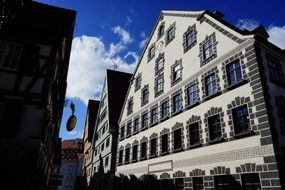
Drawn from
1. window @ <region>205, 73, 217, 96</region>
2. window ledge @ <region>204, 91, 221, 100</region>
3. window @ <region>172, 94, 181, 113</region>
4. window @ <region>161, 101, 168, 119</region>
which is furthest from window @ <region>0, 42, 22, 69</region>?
window @ <region>161, 101, 168, 119</region>

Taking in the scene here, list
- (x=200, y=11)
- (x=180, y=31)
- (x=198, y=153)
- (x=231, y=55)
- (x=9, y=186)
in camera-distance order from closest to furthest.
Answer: (x=9, y=186) < (x=231, y=55) < (x=198, y=153) < (x=200, y=11) < (x=180, y=31)

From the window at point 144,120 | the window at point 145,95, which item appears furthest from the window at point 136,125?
the window at point 145,95

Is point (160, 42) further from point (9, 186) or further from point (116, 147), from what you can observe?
point (9, 186)

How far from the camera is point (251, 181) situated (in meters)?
11.1

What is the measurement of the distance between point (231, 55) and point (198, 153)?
19.7 ft

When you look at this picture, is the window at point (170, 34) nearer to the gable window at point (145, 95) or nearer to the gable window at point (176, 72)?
the gable window at point (176, 72)

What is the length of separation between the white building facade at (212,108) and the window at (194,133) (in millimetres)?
63

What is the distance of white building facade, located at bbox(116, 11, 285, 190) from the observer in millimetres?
11164

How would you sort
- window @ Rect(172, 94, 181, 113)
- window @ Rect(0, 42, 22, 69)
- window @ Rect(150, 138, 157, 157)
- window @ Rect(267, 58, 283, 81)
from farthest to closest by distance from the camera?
window @ Rect(150, 138, 157, 157) < window @ Rect(172, 94, 181, 113) < window @ Rect(267, 58, 283, 81) < window @ Rect(0, 42, 22, 69)

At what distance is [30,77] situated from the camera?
36.0 feet

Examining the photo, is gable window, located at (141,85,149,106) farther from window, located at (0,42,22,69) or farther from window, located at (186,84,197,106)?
window, located at (0,42,22,69)

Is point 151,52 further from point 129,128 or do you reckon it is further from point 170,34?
point 129,128

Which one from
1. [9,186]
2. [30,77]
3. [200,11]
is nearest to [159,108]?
[200,11]

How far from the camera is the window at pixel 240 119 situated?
→ 12.0m
